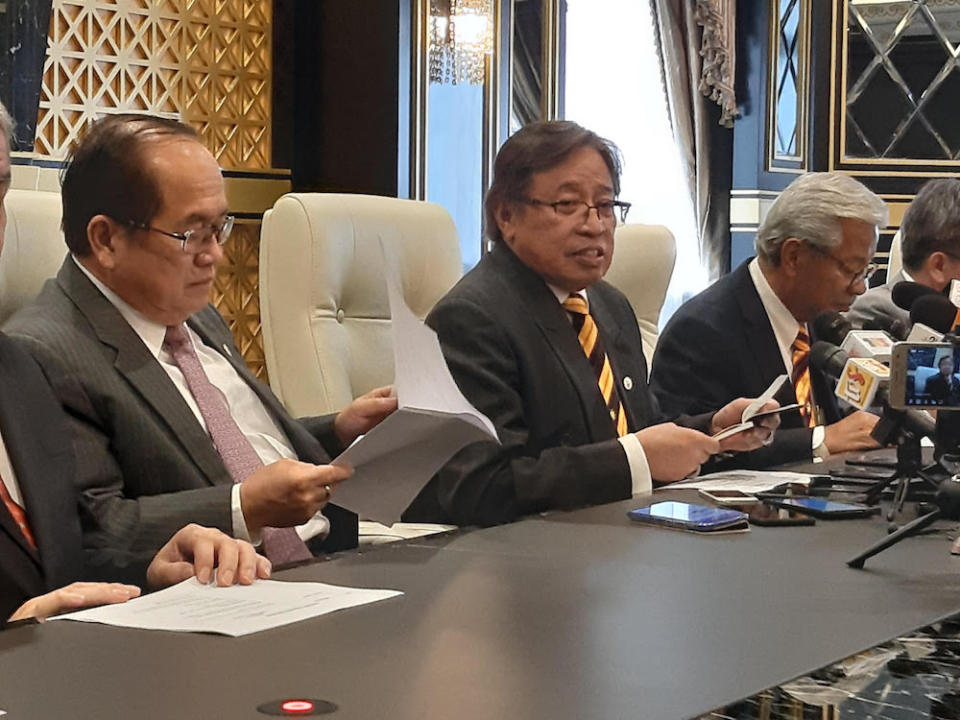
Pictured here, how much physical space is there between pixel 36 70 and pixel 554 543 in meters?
3.12

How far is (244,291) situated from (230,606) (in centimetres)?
390

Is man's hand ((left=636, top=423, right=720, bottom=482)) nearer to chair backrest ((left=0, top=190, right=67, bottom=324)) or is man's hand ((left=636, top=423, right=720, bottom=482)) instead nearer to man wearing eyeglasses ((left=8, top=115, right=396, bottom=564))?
man wearing eyeglasses ((left=8, top=115, right=396, bottom=564))

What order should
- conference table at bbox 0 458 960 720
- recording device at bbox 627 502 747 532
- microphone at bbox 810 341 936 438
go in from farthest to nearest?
microphone at bbox 810 341 936 438 → recording device at bbox 627 502 747 532 → conference table at bbox 0 458 960 720

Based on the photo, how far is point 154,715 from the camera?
36.8 inches

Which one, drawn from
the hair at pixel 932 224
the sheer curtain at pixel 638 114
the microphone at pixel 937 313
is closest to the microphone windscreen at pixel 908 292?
the microphone at pixel 937 313

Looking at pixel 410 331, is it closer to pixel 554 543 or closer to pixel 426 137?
pixel 554 543

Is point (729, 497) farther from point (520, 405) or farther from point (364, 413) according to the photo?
point (364, 413)

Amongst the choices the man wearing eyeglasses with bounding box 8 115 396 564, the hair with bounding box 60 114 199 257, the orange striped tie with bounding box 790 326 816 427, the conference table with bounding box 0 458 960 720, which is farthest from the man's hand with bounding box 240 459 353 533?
the orange striped tie with bounding box 790 326 816 427

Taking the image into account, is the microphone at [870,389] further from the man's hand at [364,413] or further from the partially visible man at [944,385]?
the man's hand at [364,413]

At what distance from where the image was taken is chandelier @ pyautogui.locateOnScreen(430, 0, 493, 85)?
16.9 feet

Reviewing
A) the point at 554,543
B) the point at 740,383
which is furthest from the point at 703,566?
the point at 740,383

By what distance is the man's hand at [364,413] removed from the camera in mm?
2162

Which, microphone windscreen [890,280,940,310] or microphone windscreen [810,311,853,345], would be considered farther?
microphone windscreen [810,311,853,345]

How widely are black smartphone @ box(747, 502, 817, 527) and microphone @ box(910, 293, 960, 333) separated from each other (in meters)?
0.38
